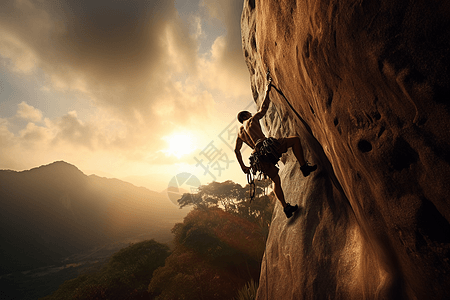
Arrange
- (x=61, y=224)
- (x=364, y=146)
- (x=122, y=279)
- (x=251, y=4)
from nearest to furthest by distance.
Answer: (x=364, y=146), (x=251, y=4), (x=122, y=279), (x=61, y=224)

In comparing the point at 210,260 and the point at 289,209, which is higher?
the point at 289,209

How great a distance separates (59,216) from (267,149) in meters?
73.2

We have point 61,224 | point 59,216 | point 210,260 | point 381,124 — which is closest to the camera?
point 381,124

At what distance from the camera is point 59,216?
173 feet

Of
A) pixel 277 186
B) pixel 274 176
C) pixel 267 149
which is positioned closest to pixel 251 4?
pixel 267 149

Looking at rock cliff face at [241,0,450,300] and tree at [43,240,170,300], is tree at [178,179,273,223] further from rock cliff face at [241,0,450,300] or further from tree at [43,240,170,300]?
rock cliff face at [241,0,450,300]

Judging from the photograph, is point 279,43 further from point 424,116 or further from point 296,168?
point 296,168

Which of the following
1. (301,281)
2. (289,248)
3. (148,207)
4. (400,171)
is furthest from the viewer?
(148,207)

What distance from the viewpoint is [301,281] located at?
10.3ft

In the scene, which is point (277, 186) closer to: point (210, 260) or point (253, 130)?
point (253, 130)

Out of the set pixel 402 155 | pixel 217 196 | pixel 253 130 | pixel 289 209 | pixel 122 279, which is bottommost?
pixel 122 279

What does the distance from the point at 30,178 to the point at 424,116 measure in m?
88.2

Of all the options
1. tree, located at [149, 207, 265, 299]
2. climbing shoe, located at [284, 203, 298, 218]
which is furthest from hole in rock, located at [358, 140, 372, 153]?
tree, located at [149, 207, 265, 299]

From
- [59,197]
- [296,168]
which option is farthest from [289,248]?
[59,197]
